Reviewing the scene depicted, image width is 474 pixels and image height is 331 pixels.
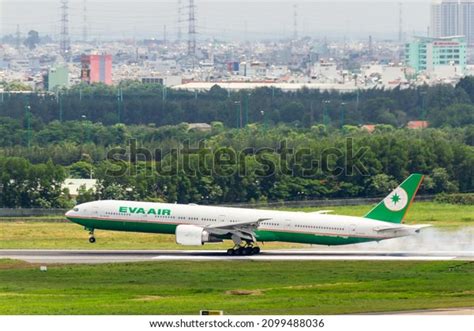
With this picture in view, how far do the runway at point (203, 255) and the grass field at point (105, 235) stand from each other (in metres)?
3.63

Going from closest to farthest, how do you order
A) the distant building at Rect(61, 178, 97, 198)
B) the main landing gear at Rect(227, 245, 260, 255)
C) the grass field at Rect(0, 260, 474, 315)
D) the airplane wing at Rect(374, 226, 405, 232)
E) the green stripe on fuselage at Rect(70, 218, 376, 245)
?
1. the grass field at Rect(0, 260, 474, 315)
2. the airplane wing at Rect(374, 226, 405, 232)
3. the main landing gear at Rect(227, 245, 260, 255)
4. the green stripe on fuselage at Rect(70, 218, 376, 245)
5. the distant building at Rect(61, 178, 97, 198)

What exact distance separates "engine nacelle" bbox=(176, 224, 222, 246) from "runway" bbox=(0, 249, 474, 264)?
777mm

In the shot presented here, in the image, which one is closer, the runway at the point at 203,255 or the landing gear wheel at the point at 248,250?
the runway at the point at 203,255

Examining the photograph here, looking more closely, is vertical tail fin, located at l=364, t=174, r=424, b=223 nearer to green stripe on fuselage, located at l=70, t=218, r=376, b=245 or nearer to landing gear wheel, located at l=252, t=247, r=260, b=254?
green stripe on fuselage, located at l=70, t=218, r=376, b=245

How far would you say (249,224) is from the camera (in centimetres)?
9419

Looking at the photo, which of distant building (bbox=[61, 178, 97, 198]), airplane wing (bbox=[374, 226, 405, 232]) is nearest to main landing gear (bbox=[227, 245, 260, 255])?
airplane wing (bbox=[374, 226, 405, 232])

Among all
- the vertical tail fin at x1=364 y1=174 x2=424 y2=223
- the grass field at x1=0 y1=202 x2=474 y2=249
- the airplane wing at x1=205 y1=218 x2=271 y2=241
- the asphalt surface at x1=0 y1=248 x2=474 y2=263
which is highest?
the vertical tail fin at x1=364 y1=174 x2=424 y2=223

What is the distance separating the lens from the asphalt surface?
295 feet

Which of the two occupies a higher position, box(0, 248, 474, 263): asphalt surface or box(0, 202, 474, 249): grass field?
box(0, 248, 474, 263): asphalt surface

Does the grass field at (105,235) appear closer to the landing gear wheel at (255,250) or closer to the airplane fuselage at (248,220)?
the airplane fuselage at (248,220)

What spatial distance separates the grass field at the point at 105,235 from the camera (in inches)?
3930

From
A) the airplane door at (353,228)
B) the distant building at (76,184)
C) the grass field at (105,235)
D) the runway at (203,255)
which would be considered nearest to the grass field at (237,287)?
the runway at (203,255)

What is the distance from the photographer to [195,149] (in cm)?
16075

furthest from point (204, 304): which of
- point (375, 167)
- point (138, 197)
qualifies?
point (375, 167)
